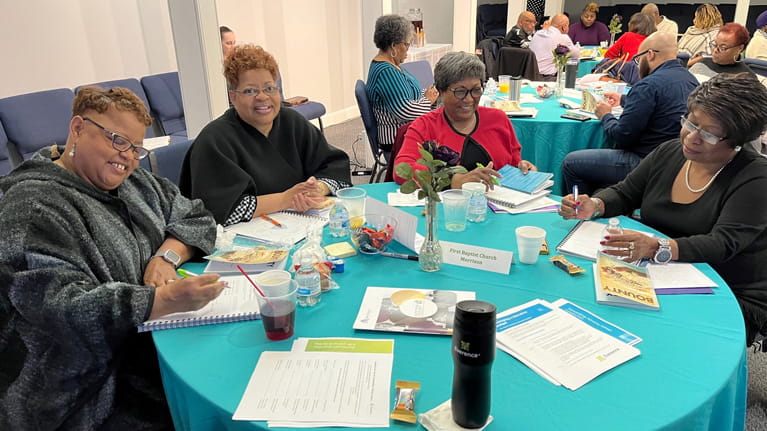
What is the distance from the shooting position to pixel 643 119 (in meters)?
3.20

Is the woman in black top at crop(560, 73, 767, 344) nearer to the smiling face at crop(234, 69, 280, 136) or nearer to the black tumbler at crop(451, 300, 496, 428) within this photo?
the black tumbler at crop(451, 300, 496, 428)

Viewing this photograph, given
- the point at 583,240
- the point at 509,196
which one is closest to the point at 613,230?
the point at 583,240

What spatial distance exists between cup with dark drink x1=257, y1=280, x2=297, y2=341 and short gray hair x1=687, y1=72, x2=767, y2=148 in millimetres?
1538

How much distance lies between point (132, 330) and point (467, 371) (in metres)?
0.92

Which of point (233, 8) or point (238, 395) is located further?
point (233, 8)

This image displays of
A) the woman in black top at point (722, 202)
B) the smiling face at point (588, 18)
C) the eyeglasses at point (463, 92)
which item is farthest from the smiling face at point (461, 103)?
the smiling face at point (588, 18)

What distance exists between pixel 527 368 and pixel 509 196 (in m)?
1.12

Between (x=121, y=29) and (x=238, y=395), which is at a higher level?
(x=121, y=29)

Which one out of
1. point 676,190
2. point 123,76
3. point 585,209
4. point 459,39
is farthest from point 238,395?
point 459,39

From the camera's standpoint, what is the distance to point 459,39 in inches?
311

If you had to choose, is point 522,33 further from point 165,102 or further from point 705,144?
point 705,144

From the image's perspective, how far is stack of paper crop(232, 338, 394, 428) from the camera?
3.35 ft

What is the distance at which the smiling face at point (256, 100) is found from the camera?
2.12m

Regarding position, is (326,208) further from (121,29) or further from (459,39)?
(459,39)
